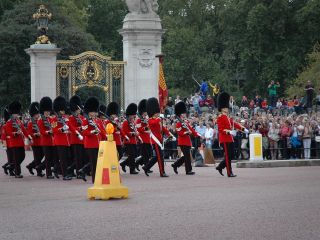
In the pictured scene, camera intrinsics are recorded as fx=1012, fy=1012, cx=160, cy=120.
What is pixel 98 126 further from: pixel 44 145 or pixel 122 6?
pixel 122 6

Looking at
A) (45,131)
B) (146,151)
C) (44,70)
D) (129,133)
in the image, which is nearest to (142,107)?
(129,133)

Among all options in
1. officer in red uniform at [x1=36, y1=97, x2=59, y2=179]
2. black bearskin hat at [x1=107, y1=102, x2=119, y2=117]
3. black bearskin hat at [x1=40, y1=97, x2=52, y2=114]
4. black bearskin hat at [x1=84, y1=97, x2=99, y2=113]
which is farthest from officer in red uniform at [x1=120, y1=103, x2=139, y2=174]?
black bearskin hat at [x1=84, y1=97, x2=99, y2=113]

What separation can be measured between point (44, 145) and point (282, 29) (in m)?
37.3

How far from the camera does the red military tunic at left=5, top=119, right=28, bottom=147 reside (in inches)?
875

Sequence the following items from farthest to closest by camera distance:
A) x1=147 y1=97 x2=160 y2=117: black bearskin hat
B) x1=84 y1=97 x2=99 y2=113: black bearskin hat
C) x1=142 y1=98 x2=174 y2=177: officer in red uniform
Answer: x1=147 y1=97 x2=160 y2=117: black bearskin hat, x1=142 y1=98 x2=174 y2=177: officer in red uniform, x1=84 y1=97 x2=99 y2=113: black bearskin hat

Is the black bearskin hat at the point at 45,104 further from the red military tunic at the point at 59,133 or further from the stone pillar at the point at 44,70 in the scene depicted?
the stone pillar at the point at 44,70

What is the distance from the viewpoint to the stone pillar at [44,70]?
1241 inches

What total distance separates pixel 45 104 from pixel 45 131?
60cm

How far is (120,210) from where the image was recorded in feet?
45.5

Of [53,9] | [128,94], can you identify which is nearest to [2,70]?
[53,9]

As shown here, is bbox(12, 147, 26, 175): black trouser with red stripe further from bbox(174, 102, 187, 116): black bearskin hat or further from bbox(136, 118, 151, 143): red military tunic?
bbox(174, 102, 187, 116): black bearskin hat

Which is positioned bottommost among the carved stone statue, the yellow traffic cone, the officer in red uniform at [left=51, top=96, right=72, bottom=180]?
the yellow traffic cone

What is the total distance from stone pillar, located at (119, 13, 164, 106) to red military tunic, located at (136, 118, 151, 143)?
918 cm

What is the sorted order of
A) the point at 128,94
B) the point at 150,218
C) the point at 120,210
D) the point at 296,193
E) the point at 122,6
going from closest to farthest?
the point at 150,218, the point at 120,210, the point at 296,193, the point at 128,94, the point at 122,6
